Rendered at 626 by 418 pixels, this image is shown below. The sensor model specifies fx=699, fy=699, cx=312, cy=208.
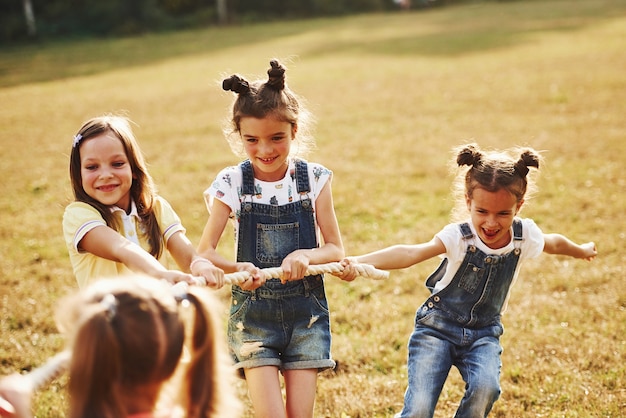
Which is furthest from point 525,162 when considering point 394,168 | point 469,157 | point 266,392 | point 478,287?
point 394,168

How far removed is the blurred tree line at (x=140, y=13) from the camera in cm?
4044

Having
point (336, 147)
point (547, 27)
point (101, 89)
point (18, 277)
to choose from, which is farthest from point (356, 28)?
point (18, 277)

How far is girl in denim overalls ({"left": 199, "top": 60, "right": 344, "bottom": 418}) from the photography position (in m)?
3.47

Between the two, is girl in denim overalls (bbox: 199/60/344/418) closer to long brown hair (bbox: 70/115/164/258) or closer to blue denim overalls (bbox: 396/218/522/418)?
long brown hair (bbox: 70/115/164/258)

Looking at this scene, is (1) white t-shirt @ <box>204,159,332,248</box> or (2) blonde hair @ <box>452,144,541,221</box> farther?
(1) white t-shirt @ <box>204,159,332,248</box>

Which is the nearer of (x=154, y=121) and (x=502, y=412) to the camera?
(x=502, y=412)

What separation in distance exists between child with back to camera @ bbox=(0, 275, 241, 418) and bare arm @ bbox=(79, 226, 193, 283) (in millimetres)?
786

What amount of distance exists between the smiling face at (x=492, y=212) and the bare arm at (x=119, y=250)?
154cm

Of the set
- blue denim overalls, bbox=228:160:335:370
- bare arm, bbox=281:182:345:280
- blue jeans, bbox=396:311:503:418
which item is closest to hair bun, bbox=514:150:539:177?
blue jeans, bbox=396:311:503:418

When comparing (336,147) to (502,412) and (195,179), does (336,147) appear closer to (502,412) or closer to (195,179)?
(195,179)

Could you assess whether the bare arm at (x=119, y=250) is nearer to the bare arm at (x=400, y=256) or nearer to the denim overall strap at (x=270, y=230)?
the denim overall strap at (x=270, y=230)

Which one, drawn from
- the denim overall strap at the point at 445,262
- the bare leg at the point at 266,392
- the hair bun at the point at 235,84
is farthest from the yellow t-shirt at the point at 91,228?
the denim overall strap at the point at 445,262

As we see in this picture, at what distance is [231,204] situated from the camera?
11.9ft

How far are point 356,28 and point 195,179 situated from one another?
27477 mm
